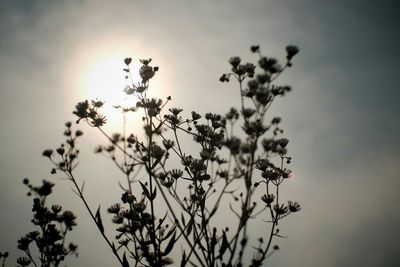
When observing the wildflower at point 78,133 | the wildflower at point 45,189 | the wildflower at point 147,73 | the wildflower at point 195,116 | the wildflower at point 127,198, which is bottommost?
the wildflower at point 127,198

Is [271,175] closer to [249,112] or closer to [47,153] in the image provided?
[249,112]

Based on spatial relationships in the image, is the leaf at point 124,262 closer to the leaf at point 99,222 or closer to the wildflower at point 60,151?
Result: the leaf at point 99,222

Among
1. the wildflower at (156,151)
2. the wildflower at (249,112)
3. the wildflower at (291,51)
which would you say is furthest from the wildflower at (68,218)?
the wildflower at (291,51)

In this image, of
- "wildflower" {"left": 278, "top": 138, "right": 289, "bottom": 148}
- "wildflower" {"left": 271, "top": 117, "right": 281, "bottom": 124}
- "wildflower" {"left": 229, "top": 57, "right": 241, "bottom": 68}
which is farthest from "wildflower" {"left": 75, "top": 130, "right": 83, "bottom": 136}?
"wildflower" {"left": 278, "top": 138, "right": 289, "bottom": 148}

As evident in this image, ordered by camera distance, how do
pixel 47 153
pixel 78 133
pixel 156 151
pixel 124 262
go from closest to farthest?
pixel 124 262 < pixel 156 151 < pixel 47 153 < pixel 78 133

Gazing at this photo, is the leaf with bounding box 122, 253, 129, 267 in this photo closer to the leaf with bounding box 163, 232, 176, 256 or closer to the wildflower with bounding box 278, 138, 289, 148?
the leaf with bounding box 163, 232, 176, 256

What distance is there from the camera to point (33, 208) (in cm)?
550

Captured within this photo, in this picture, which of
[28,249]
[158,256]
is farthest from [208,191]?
[28,249]

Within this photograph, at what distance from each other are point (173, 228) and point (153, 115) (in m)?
1.95

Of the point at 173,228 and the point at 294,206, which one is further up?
the point at 294,206

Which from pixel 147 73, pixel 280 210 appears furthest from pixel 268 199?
pixel 147 73

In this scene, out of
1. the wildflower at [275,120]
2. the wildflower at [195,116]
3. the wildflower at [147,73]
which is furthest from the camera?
the wildflower at [195,116]

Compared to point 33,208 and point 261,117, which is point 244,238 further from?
point 33,208

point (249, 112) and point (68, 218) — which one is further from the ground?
point (249, 112)
